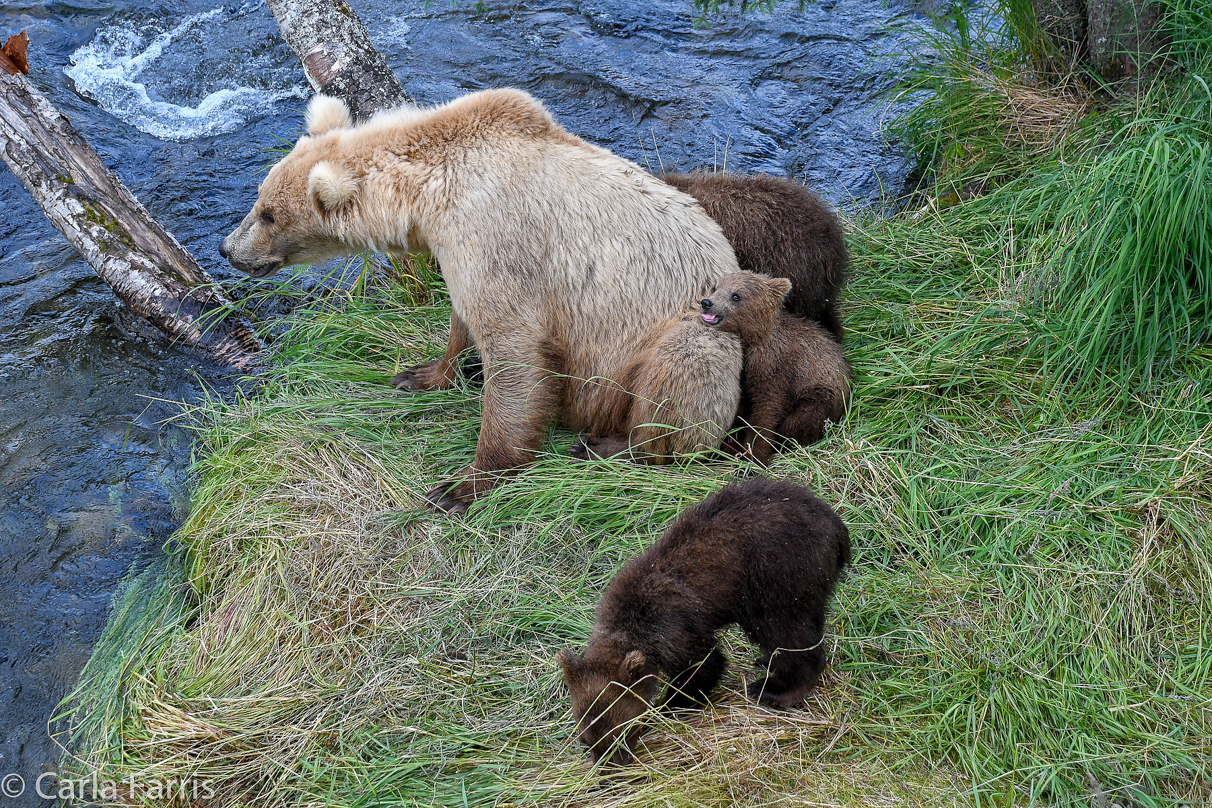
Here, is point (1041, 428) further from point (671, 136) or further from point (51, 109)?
point (51, 109)

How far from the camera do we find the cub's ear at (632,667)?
3.09m

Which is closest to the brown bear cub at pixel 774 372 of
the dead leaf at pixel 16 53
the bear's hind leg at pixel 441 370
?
the bear's hind leg at pixel 441 370

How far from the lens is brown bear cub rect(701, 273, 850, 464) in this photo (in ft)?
14.9

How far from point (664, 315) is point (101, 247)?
3.52 meters

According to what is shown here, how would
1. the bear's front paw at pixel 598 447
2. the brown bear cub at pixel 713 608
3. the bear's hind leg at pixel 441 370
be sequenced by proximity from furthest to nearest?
the bear's hind leg at pixel 441 370
the bear's front paw at pixel 598 447
the brown bear cub at pixel 713 608

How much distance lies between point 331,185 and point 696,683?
280 centimetres

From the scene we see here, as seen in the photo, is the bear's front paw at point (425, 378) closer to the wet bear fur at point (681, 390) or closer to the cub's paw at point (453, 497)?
the cub's paw at point (453, 497)

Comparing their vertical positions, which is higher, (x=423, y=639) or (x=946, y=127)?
A: (x=946, y=127)

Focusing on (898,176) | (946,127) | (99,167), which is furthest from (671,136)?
(99,167)

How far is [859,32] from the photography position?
891cm

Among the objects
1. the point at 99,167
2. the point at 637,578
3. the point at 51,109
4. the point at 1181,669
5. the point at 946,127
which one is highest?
the point at 51,109

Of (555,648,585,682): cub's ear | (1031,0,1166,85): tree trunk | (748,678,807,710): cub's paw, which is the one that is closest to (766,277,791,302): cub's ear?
(748,678,807,710): cub's paw

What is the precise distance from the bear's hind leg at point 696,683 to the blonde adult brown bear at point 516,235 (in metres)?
1.31

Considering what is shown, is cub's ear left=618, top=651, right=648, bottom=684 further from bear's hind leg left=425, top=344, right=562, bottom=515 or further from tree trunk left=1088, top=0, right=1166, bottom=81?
tree trunk left=1088, top=0, right=1166, bottom=81
